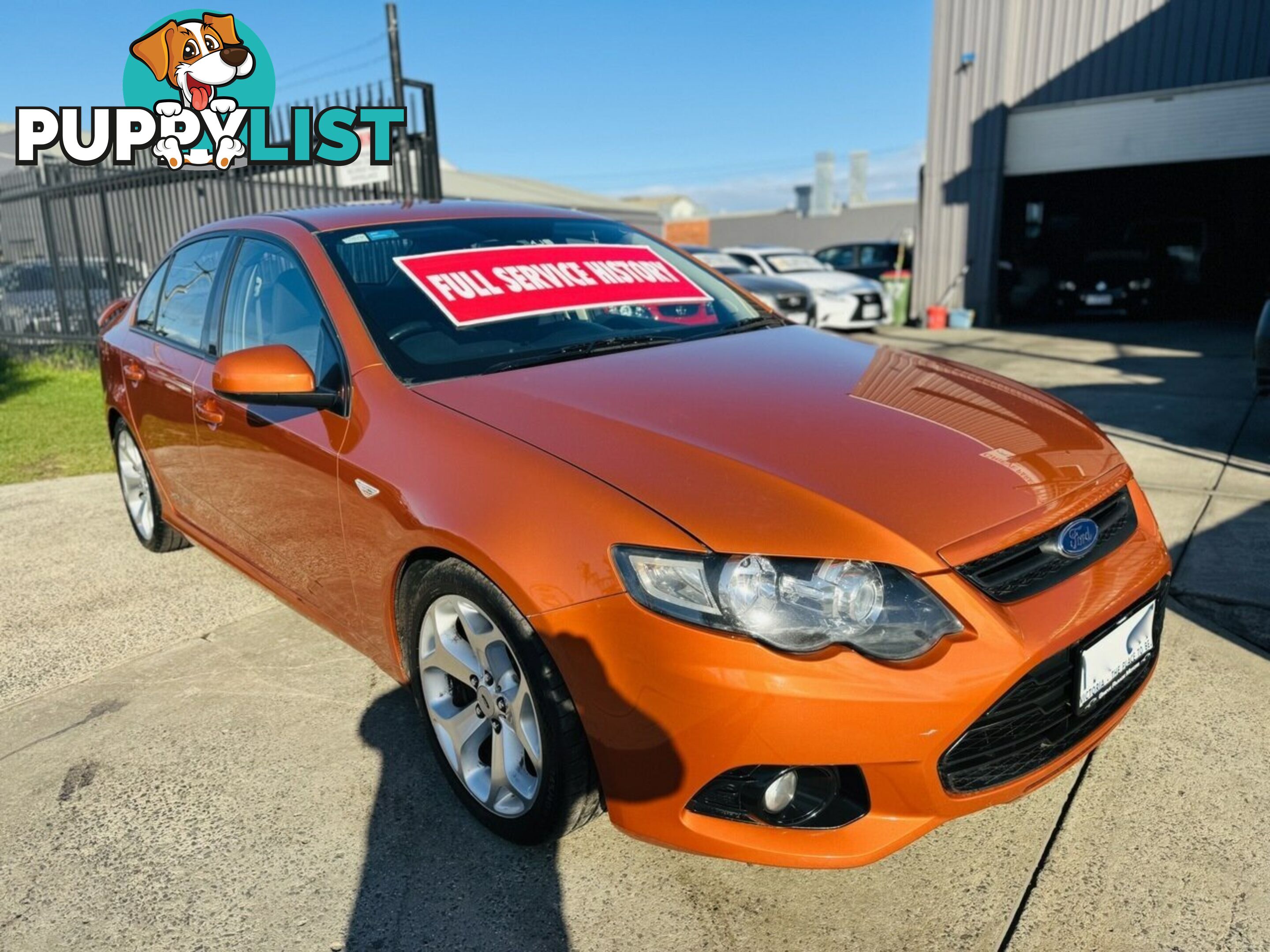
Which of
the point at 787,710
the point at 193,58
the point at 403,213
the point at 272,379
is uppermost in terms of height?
the point at 193,58

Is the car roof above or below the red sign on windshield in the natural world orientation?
above

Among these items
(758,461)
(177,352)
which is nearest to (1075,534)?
(758,461)

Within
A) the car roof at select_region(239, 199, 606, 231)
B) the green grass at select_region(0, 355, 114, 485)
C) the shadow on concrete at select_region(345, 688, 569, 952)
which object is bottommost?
the green grass at select_region(0, 355, 114, 485)

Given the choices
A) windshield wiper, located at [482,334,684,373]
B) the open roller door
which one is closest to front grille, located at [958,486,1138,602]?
windshield wiper, located at [482,334,684,373]

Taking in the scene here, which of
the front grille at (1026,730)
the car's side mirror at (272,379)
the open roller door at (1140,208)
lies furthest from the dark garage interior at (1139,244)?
the car's side mirror at (272,379)

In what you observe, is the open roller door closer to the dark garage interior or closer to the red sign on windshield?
the dark garage interior

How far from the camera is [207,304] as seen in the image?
3.59 m

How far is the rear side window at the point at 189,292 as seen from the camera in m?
3.63

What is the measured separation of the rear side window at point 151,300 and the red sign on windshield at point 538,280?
183cm

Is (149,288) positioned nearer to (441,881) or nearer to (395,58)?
(441,881)

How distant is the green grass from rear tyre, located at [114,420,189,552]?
2033 millimetres

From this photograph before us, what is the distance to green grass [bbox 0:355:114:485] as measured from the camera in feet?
21.9

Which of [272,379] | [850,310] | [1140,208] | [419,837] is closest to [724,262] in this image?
[850,310]

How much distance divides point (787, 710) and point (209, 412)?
97.8 inches
